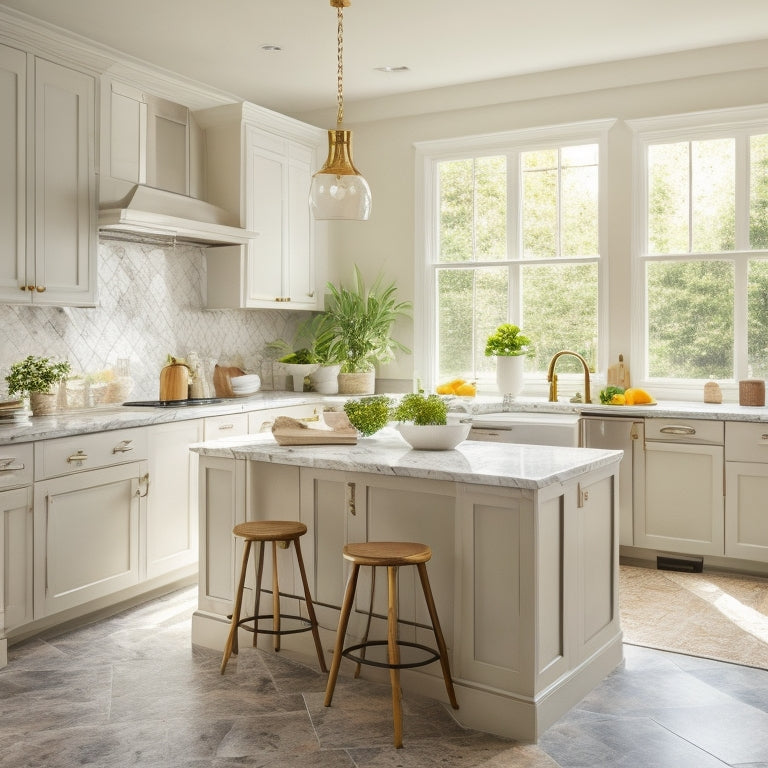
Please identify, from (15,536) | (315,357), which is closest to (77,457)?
(15,536)

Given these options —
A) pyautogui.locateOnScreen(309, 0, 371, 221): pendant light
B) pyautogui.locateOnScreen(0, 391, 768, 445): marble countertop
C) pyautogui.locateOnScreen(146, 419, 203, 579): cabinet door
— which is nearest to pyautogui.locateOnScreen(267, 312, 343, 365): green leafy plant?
→ pyautogui.locateOnScreen(0, 391, 768, 445): marble countertop

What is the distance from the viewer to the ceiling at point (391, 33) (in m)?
4.42

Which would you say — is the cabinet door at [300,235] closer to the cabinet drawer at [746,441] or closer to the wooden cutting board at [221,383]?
the wooden cutting board at [221,383]

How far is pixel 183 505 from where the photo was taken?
15.2 feet

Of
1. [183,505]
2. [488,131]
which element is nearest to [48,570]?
[183,505]

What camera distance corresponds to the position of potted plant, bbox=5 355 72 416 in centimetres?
423

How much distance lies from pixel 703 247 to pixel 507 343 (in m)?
1.38

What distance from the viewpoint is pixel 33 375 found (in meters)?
4.26


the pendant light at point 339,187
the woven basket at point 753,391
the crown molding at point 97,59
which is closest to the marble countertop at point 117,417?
the pendant light at point 339,187

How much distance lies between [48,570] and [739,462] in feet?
11.8

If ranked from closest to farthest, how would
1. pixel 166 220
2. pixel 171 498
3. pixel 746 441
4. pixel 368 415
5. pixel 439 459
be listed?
pixel 439 459, pixel 368 415, pixel 171 498, pixel 746 441, pixel 166 220

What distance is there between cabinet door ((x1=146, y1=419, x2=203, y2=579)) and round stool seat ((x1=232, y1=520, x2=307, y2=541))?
3.85ft

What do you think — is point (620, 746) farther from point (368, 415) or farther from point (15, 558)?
point (15, 558)

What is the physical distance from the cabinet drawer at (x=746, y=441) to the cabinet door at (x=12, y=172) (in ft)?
12.5
